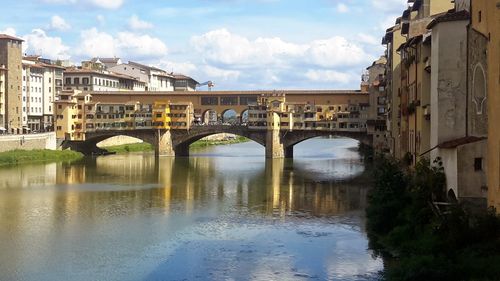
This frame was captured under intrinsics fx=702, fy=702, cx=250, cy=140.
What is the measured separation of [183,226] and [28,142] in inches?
1107

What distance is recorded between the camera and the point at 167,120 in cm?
4912

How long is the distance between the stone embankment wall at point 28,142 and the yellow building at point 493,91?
3550 centimetres

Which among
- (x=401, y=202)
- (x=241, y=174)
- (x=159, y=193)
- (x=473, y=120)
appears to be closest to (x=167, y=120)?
(x=241, y=174)

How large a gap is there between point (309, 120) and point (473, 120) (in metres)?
32.0

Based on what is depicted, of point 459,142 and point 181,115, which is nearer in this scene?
point 459,142

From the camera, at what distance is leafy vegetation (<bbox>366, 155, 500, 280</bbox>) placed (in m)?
11.3

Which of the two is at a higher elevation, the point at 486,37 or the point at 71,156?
the point at 486,37

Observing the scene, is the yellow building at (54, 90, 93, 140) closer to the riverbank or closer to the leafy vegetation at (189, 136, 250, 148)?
the riverbank

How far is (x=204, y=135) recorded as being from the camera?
163 feet

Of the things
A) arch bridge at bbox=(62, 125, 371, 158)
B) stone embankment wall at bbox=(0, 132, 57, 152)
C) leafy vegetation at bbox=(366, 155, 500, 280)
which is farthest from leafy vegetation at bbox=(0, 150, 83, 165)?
leafy vegetation at bbox=(366, 155, 500, 280)

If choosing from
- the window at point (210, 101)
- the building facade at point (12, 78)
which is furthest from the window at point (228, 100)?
the building facade at point (12, 78)

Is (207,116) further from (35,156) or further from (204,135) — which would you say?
(35,156)

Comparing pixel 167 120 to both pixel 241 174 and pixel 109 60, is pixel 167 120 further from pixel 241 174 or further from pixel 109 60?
pixel 109 60

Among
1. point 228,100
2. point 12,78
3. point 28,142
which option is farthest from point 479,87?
point 12,78
